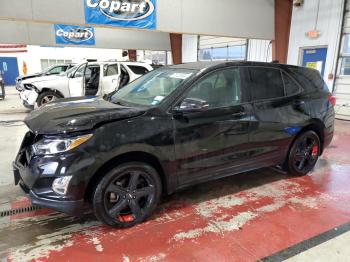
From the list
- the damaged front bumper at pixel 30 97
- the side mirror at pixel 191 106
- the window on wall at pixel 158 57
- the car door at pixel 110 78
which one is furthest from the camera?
the window on wall at pixel 158 57

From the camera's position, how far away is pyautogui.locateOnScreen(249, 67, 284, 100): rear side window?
3246 millimetres

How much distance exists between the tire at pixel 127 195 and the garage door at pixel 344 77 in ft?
28.0

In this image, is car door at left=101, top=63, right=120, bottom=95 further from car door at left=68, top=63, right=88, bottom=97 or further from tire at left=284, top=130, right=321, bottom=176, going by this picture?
tire at left=284, top=130, right=321, bottom=176

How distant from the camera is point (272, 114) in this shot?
335cm

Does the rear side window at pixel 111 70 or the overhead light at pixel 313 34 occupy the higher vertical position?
the overhead light at pixel 313 34

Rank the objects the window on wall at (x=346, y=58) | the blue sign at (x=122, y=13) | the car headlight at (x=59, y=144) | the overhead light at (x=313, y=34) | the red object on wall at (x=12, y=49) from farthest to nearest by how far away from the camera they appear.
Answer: the red object on wall at (x=12, y=49) → the overhead light at (x=313, y=34) → the window on wall at (x=346, y=58) → the blue sign at (x=122, y=13) → the car headlight at (x=59, y=144)

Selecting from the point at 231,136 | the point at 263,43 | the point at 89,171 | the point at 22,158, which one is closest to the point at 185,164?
the point at 231,136

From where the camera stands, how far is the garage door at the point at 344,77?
9.28 metres

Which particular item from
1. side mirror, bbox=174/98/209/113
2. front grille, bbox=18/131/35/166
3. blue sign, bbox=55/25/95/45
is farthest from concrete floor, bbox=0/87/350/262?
blue sign, bbox=55/25/95/45

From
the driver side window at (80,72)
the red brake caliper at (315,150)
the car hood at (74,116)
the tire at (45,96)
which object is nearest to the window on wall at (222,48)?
the driver side window at (80,72)

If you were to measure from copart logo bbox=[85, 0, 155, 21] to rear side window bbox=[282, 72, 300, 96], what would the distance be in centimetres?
600

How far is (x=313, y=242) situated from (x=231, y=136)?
1.22 m

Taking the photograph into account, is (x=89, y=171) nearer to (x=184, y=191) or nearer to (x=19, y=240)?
(x=19, y=240)

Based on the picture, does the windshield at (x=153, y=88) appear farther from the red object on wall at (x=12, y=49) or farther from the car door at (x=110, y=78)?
the red object on wall at (x=12, y=49)
